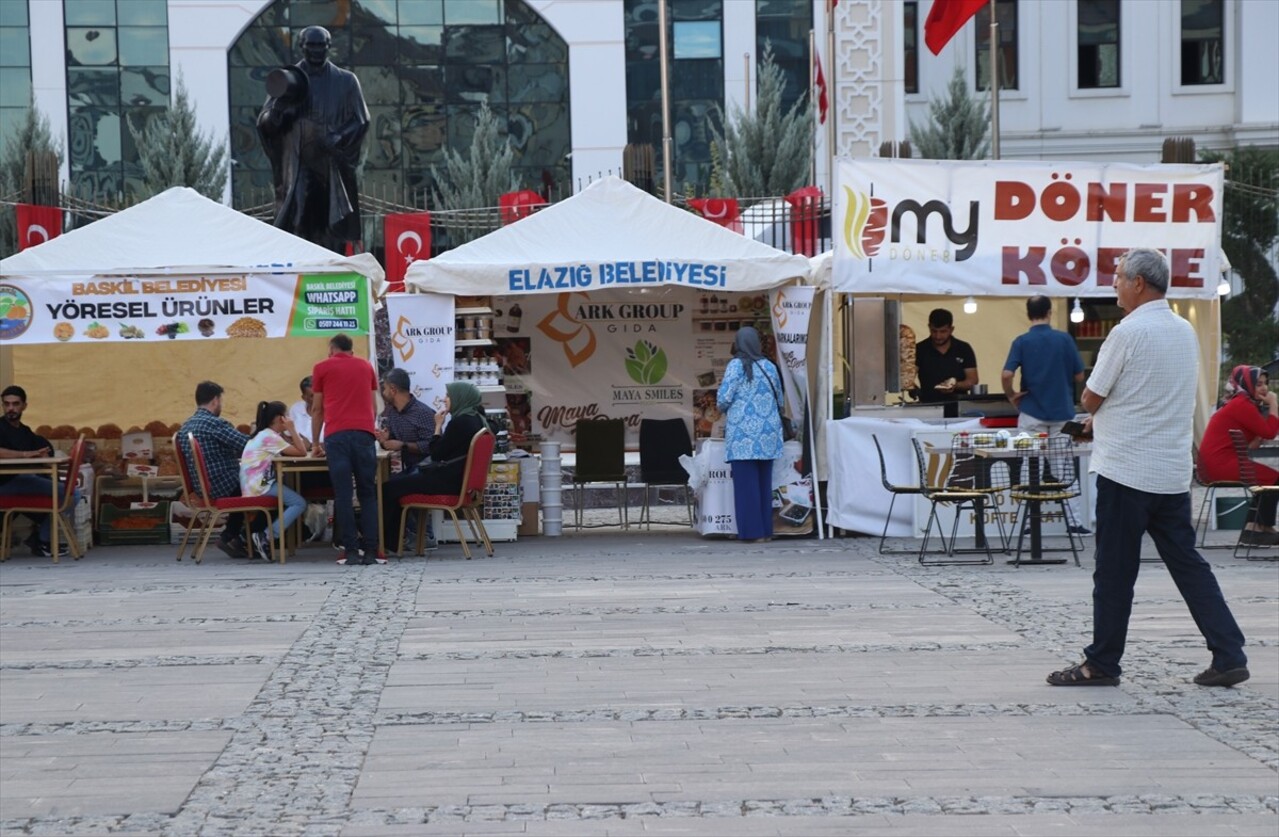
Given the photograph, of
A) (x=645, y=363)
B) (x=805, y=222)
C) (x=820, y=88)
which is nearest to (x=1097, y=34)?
(x=820, y=88)

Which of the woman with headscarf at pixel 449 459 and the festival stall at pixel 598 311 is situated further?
the festival stall at pixel 598 311

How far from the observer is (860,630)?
9.40m

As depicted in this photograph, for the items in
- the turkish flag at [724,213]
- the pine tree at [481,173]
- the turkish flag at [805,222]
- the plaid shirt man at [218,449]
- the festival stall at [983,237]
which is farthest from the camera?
the pine tree at [481,173]

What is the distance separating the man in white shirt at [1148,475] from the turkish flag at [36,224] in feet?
41.5

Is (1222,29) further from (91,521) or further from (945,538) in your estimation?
(91,521)

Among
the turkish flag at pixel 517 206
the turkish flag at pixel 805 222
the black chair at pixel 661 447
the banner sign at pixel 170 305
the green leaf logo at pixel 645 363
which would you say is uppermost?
the turkish flag at pixel 517 206

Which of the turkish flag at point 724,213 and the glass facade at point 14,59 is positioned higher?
the glass facade at point 14,59

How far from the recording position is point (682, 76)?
38.9m

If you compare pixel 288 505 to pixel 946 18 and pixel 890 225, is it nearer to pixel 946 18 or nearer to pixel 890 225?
pixel 890 225

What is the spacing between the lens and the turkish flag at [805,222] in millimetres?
18578

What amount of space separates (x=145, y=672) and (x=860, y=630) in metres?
3.69

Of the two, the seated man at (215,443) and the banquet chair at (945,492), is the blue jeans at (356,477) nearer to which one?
the seated man at (215,443)

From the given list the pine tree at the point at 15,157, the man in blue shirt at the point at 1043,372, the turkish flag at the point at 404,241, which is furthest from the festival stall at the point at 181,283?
the pine tree at the point at 15,157

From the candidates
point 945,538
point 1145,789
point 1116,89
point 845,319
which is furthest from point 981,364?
point 1116,89
